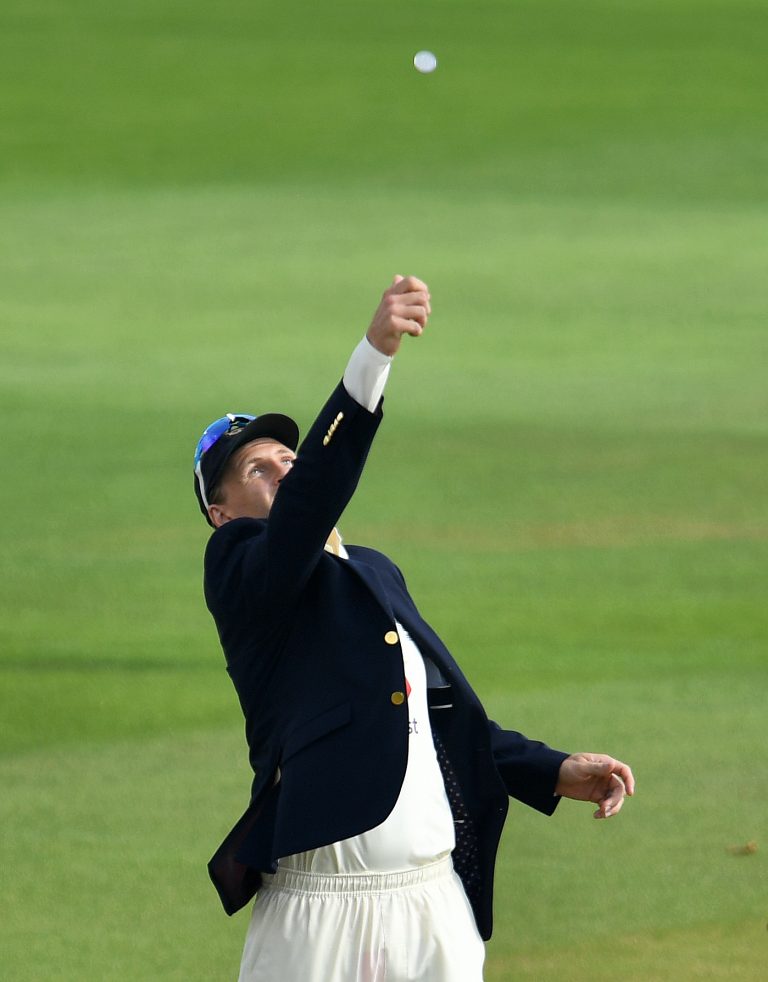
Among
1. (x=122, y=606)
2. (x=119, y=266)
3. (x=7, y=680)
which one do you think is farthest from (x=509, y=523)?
(x=119, y=266)

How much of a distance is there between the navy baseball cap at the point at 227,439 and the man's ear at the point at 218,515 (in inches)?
0.5

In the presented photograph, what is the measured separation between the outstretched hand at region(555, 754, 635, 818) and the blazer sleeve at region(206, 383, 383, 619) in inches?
23.8

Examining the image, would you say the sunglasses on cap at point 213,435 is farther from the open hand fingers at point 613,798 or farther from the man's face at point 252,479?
the open hand fingers at point 613,798

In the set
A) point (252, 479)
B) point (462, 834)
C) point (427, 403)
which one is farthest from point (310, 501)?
point (427, 403)

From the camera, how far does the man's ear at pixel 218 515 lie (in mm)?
3088

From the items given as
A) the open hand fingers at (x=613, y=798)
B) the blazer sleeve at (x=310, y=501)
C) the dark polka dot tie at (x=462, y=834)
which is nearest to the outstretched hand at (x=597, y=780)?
the open hand fingers at (x=613, y=798)

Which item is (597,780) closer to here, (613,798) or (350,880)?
(613,798)

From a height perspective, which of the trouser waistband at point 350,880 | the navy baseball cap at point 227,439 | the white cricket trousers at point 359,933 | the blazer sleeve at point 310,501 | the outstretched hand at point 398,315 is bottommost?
the white cricket trousers at point 359,933

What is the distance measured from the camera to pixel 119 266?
11.3 metres

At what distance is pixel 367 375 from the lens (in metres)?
2.66

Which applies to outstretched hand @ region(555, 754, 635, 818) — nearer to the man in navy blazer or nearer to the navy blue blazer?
the man in navy blazer

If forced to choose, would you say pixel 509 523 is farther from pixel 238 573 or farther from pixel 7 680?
pixel 238 573

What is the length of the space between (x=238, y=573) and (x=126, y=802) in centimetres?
264

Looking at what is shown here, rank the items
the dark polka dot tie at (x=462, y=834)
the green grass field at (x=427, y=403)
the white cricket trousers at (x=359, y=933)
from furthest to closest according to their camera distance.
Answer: the green grass field at (x=427, y=403) < the dark polka dot tie at (x=462, y=834) < the white cricket trousers at (x=359, y=933)
